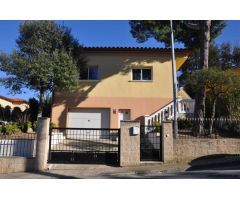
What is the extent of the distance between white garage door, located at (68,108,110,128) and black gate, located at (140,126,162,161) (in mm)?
7294

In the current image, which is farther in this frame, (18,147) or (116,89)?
(116,89)

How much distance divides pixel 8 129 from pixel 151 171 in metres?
8.28

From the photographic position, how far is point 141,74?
763 inches

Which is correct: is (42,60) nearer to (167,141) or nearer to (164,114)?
(164,114)

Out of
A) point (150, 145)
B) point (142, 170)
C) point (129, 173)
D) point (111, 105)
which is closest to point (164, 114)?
point (111, 105)

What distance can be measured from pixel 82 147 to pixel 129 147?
7.59ft

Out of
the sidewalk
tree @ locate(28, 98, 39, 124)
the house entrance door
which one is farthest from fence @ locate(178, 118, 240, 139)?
tree @ locate(28, 98, 39, 124)

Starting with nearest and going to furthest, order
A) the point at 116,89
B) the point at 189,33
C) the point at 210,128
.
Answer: the point at 210,128 < the point at 116,89 < the point at 189,33

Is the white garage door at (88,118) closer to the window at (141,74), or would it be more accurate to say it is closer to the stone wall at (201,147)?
the window at (141,74)

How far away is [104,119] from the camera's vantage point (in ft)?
62.4

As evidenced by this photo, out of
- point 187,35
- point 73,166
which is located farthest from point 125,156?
point 187,35

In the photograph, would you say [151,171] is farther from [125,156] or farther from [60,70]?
[60,70]

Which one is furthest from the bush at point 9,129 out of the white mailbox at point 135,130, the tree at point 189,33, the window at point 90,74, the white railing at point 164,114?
the tree at point 189,33

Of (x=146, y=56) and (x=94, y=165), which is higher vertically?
(x=146, y=56)
